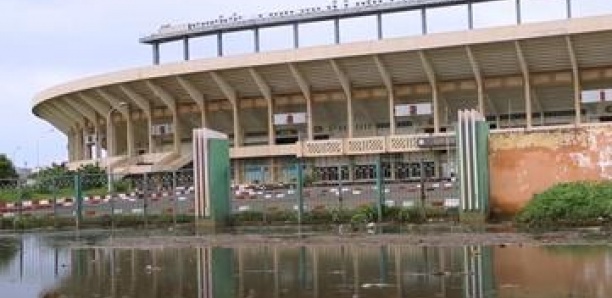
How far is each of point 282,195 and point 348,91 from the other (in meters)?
31.7

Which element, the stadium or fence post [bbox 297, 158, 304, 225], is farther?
the stadium

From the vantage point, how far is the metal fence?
23.9m

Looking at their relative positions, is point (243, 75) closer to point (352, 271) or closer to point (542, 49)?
point (542, 49)

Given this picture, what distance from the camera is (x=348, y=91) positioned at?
5722 cm

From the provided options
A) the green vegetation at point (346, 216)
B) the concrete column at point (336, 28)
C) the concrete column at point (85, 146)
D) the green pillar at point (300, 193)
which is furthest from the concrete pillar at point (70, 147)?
the green pillar at point (300, 193)

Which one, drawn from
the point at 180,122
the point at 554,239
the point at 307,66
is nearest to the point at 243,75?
the point at 307,66

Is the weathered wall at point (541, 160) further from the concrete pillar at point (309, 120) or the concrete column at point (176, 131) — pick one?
the concrete column at point (176, 131)

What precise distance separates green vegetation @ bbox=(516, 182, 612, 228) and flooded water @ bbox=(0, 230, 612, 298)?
6137 millimetres

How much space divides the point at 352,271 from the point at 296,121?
49.4 metres

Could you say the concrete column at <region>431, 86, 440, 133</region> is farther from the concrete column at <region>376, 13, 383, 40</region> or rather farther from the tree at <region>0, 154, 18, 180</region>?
the tree at <region>0, 154, 18, 180</region>

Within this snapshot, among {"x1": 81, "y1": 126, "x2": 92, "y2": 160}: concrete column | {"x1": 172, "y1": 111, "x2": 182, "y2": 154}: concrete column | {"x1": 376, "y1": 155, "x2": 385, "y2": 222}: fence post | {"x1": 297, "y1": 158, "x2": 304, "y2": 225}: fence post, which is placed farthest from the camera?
{"x1": 81, "y1": 126, "x2": 92, "y2": 160}: concrete column

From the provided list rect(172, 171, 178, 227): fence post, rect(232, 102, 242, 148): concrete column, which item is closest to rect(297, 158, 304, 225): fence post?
rect(172, 171, 178, 227): fence post

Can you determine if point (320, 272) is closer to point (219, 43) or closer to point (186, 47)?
point (219, 43)

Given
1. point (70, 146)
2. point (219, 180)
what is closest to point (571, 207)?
point (219, 180)
